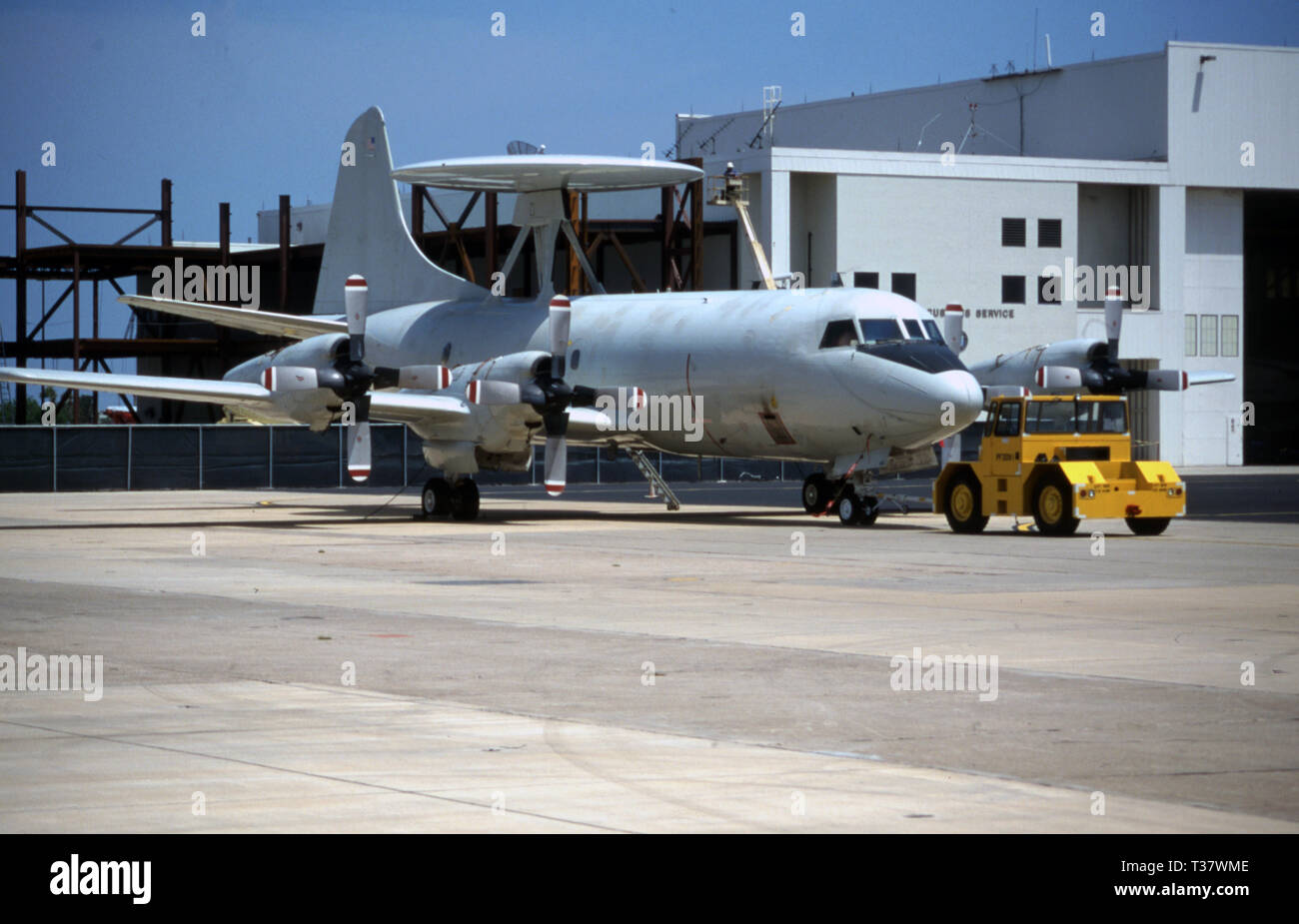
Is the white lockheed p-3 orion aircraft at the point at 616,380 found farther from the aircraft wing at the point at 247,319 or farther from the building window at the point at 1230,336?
the building window at the point at 1230,336

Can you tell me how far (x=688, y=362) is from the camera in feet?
110

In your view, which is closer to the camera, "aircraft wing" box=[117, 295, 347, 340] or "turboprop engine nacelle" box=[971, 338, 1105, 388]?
"aircraft wing" box=[117, 295, 347, 340]

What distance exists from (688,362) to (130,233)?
41.3m

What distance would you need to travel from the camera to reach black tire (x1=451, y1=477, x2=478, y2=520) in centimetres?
3475

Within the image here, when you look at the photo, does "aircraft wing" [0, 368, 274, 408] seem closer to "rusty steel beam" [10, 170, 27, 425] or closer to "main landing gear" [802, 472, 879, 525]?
"main landing gear" [802, 472, 879, 525]

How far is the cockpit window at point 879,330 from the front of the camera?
31156 mm

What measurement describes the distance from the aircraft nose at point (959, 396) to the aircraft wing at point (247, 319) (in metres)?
14.0

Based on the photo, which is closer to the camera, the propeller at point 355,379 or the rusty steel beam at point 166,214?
the propeller at point 355,379

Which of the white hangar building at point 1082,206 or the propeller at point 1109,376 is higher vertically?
the white hangar building at point 1082,206

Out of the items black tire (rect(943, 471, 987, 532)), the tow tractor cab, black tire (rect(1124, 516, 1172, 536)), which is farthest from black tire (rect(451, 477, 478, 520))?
black tire (rect(1124, 516, 1172, 536))

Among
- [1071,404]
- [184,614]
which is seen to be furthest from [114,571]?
[1071,404]

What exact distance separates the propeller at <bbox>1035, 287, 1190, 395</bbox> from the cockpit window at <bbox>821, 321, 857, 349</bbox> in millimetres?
5042

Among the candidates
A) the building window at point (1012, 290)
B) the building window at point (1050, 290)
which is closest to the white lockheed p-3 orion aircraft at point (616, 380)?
the building window at point (1012, 290)
